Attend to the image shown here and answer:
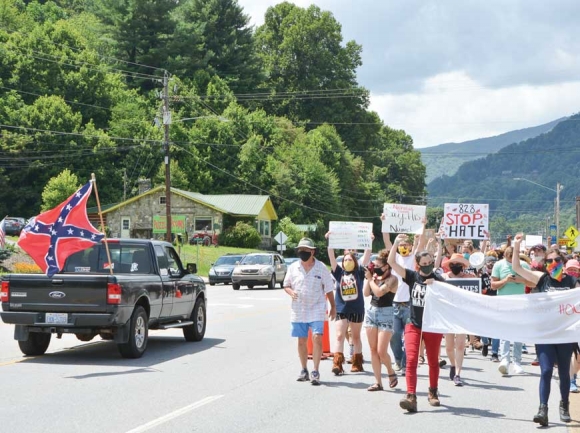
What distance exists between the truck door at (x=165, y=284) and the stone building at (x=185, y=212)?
5937 centimetres

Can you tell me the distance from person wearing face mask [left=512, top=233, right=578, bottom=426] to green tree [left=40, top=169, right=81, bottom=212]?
63.9 m

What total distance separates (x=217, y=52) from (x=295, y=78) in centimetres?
1241

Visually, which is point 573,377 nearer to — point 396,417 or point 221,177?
point 396,417

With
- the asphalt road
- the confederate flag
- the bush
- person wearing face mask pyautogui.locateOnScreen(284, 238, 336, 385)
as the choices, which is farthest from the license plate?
the bush

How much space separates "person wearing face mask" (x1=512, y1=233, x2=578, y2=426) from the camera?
9.64m

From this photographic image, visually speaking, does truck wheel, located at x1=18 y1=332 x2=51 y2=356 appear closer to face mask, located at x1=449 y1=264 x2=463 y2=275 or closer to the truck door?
the truck door

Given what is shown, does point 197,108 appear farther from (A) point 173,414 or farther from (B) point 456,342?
(A) point 173,414

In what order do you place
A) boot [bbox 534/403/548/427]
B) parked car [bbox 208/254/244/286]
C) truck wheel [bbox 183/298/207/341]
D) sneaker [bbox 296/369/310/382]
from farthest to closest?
parked car [bbox 208/254/244/286], truck wheel [bbox 183/298/207/341], sneaker [bbox 296/369/310/382], boot [bbox 534/403/548/427]

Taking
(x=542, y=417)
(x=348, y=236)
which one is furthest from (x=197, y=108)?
(x=542, y=417)

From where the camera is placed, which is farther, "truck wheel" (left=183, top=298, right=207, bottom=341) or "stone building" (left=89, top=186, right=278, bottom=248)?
"stone building" (left=89, top=186, right=278, bottom=248)

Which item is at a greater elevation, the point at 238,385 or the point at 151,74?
the point at 151,74

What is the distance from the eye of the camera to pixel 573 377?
39.7ft

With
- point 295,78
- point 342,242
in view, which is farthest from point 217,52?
point 342,242

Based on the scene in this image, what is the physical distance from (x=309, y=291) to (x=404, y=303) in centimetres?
129
